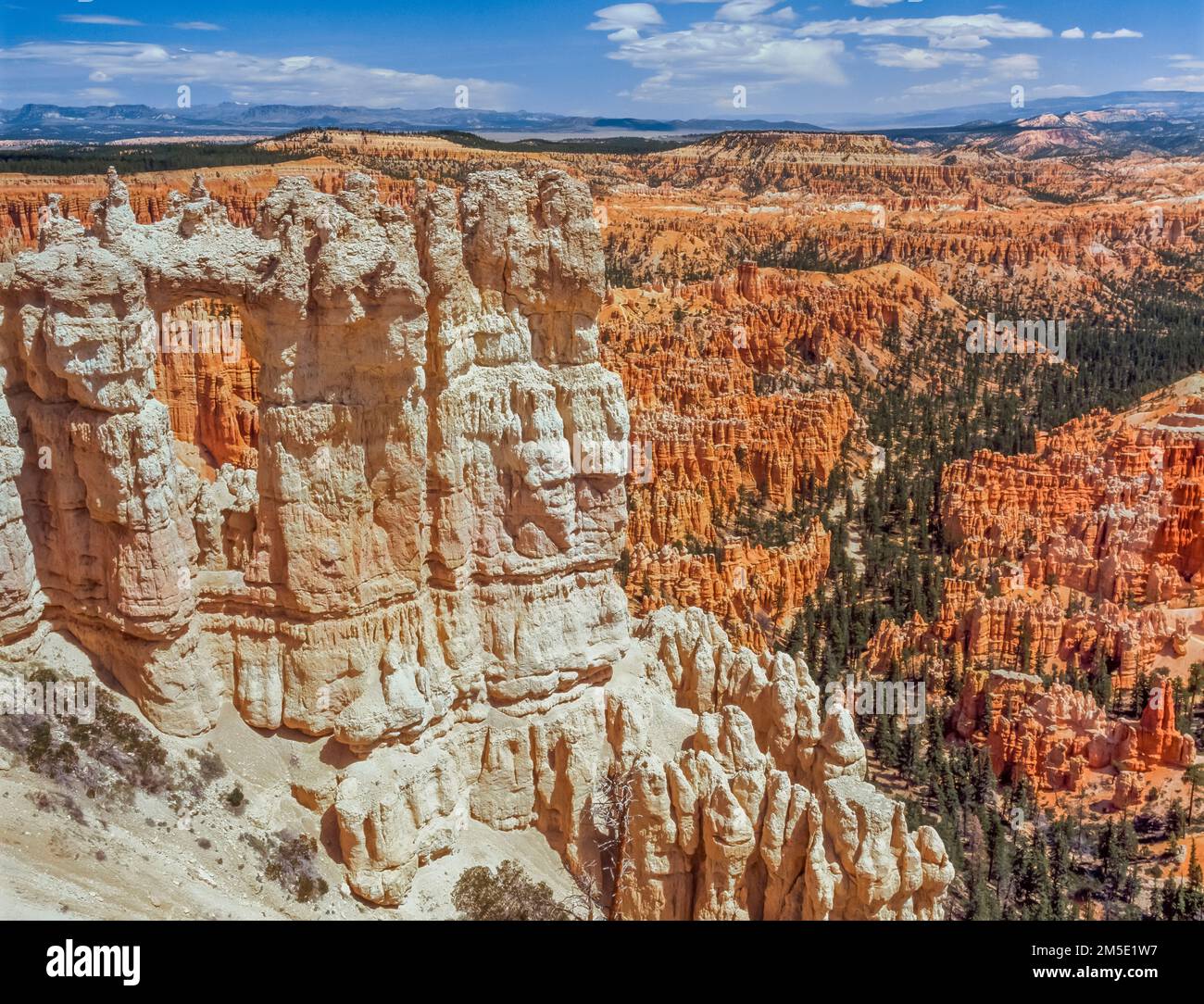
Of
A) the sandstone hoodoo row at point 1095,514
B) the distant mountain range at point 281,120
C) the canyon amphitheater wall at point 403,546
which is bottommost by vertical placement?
the sandstone hoodoo row at point 1095,514

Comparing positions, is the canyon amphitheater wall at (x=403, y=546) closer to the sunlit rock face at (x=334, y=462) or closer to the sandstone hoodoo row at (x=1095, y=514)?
the sunlit rock face at (x=334, y=462)

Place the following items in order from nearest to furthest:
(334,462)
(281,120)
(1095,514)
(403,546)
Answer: (334,462) < (403,546) < (1095,514) < (281,120)

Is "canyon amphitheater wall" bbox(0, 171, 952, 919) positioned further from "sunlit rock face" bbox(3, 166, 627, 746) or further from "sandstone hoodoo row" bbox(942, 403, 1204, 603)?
"sandstone hoodoo row" bbox(942, 403, 1204, 603)

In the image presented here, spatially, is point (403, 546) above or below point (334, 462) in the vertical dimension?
below

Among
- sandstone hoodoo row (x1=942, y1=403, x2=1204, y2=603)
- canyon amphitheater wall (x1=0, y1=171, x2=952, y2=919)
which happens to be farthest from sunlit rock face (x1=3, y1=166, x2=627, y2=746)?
sandstone hoodoo row (x1=942, y1=403, x2=1204, y2=603)

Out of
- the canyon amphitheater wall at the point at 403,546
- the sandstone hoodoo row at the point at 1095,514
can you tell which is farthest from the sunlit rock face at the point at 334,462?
the sandstone hoodoo row at the point at 1095,514

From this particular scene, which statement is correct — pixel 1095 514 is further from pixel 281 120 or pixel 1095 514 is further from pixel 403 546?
pixel 281 120

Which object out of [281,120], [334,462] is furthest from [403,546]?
[281,120]

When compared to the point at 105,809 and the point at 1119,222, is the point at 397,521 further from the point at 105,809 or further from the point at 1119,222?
the point at 1119,222
